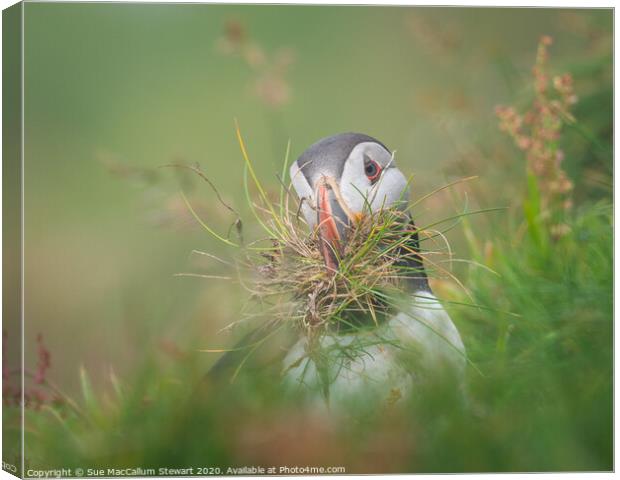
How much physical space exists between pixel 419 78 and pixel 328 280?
1935mm

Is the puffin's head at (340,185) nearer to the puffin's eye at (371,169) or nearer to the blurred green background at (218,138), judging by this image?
the puffin's eye at (371,169)

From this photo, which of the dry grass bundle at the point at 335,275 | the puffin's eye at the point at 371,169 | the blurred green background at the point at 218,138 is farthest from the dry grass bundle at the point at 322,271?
the blurred green background at the point at 218,138

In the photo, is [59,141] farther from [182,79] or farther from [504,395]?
[504,395]

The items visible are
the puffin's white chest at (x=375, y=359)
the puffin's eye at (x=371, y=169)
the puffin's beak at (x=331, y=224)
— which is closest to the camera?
the puffin's white chest at (x=375, y=359)

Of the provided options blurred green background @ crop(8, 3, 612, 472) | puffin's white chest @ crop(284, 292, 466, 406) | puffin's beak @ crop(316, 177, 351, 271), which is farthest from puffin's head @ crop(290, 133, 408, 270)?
blurred green background @ crop(8, 3, 612, 472)

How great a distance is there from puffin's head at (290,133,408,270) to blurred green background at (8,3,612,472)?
1.68ft

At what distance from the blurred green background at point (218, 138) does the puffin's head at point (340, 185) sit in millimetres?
511

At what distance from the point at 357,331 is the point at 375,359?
0.35ft

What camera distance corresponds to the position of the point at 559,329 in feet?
11.7

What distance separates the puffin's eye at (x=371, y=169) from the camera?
368 cm

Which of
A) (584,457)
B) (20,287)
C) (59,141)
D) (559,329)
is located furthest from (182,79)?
(584,457)

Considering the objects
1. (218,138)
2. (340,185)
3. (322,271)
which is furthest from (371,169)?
(218,138)

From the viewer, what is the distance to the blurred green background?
12.2ft

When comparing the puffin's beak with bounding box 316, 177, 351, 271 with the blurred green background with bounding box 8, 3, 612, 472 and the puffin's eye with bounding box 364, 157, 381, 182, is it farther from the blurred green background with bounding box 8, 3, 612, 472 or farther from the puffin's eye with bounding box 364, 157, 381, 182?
the blurred green background with bounding box 8, 3, 612, 472
